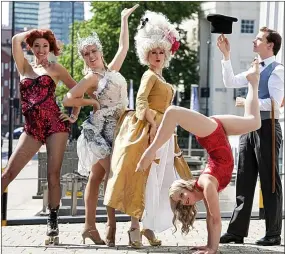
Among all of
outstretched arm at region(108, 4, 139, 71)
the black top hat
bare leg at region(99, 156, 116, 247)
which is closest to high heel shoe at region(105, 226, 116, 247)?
bare leg at region(99, 156, 116, 247)

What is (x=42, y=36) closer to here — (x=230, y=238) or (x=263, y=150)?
(x=263, y=150)

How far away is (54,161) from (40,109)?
17.3 inches

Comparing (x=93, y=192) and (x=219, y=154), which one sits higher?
(x=219, y=154)

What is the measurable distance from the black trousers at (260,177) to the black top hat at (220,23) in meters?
0.90

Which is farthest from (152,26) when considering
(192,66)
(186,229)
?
(192,66)

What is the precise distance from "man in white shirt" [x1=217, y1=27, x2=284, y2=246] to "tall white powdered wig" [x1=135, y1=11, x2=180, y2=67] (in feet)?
1.46

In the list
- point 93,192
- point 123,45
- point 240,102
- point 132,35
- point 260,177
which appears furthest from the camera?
point 132,35

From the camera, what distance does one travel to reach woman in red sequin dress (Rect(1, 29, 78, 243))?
6996 millimetres

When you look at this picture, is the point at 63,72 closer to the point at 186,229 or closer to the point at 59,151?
the point at 59,151

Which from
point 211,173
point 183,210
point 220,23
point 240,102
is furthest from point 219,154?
point 220,23

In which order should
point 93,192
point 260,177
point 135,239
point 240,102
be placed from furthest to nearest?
1. point 260,177
2. point 93,192
3. point 240,102
4. point 135,239

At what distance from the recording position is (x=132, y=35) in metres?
46.7

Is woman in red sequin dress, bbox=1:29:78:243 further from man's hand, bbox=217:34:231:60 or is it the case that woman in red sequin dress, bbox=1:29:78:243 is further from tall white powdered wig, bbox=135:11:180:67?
man's hand, bbox=217:34:231:60

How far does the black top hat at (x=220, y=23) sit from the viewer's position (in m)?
6.82
